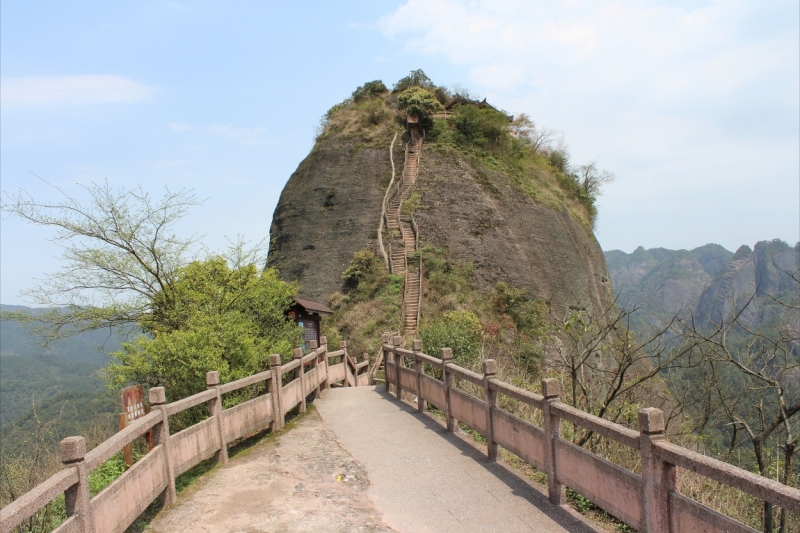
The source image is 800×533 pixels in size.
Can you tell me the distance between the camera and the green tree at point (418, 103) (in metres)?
44.5

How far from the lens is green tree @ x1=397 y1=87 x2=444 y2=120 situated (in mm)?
44500

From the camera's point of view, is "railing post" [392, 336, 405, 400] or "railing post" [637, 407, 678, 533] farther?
"railing post" [392, 336, 405, 400]

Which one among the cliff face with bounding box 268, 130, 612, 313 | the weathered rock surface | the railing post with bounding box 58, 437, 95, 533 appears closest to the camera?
the railing post with bounding box 58, 437, 95, 533

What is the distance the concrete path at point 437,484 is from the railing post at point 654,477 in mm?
1171

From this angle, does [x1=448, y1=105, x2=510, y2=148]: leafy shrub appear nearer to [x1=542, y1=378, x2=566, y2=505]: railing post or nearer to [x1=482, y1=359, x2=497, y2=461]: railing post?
[x1=482, y1=359, x2=497, y2=461]: railing post

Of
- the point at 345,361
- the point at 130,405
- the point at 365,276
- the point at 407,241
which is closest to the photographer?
the point at 130,405

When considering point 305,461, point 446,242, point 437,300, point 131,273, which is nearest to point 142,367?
point 305,461

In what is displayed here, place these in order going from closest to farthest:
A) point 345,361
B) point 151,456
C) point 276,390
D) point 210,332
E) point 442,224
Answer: point 151,456, point 276,390, point 210,332, point 345,361, point 442,224

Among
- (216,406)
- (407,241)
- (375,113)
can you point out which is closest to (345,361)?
(216,406)

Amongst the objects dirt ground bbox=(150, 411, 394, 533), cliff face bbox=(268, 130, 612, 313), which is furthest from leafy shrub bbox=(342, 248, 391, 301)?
dirt ground bbox=(150, 411, 394, 533)

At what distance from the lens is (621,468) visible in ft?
17.9

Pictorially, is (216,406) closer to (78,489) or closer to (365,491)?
(365,491)

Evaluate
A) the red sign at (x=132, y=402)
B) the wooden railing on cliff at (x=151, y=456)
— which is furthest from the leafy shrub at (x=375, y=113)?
the red sign at (x=132, y=402)

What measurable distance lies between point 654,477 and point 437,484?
325cm
